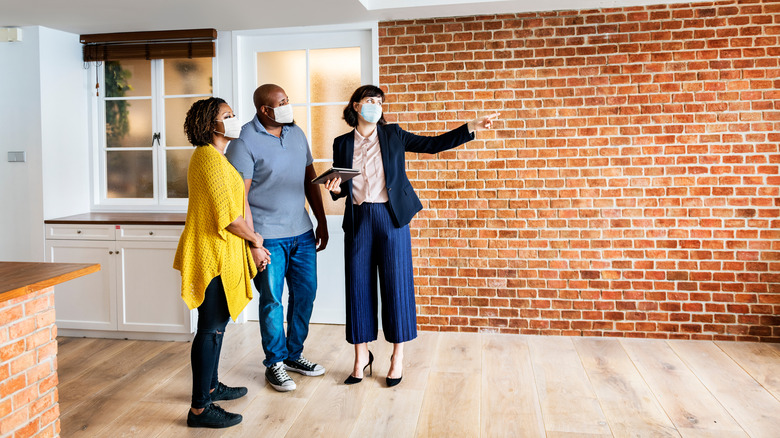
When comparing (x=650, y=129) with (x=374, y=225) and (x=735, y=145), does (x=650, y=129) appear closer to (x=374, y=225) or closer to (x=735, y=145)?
(x=735, y=145)

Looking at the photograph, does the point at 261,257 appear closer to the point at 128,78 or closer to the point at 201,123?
the point at 201,123

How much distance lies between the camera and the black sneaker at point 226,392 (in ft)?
9.46

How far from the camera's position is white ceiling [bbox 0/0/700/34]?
361 cm

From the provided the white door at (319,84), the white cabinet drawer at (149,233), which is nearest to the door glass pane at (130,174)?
the white cabinet drawer at (149,233)

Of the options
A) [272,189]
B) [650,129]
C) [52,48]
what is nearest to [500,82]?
[650,129]

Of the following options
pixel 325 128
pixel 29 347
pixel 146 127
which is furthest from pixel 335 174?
pixel 146 127

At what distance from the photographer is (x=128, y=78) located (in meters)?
4.51

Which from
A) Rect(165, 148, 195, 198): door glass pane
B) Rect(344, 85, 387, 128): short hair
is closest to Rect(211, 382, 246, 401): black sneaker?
Rect(344, 85, 387, 128): short hair

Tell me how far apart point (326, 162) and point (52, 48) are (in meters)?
2.11

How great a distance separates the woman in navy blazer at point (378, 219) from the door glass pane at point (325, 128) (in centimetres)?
124

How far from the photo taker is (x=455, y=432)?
8.30ft

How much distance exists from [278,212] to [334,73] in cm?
166

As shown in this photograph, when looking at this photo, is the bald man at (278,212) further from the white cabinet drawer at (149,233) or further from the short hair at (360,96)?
the white cabinet drawer at (149,233)

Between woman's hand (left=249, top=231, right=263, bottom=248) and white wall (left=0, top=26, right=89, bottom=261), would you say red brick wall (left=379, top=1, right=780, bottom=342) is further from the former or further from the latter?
white wall (left=0, top=26, right=89, bottom=261)
